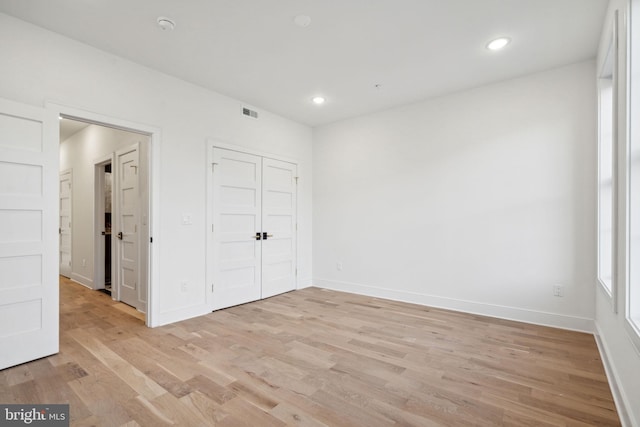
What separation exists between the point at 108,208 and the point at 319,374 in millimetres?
5216

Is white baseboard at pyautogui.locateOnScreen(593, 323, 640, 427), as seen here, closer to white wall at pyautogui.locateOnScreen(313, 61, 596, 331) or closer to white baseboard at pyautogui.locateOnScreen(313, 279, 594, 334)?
white baseboard at pyautogui.locateOnScreen(313, 279, 594, 334)

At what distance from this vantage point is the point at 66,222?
6.18m

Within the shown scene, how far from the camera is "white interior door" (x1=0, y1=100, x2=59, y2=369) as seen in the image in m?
2.51

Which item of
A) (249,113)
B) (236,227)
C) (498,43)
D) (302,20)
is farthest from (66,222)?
(498,43)

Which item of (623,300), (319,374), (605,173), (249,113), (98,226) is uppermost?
(249,113)

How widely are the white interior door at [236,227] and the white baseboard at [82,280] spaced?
113 inches

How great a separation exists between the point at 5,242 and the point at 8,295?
439mm

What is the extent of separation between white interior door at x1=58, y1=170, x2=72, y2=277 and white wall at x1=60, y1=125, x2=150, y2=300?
0.59 feet

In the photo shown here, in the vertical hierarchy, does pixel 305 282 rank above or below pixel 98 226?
below

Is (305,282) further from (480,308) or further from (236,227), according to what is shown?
(480,308)

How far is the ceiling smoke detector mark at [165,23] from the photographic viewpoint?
2.63 metres

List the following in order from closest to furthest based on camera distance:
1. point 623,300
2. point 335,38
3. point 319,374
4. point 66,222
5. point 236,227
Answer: point 623,300, point 319,374, point 335,38, point 236,227, point 66,222

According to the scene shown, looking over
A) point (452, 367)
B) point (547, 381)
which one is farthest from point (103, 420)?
point (547, 381)

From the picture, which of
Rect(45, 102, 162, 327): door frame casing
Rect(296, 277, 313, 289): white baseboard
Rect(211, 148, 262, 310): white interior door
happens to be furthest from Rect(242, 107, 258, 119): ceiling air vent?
Rect(296, 277, 313, 289): white baseboard
